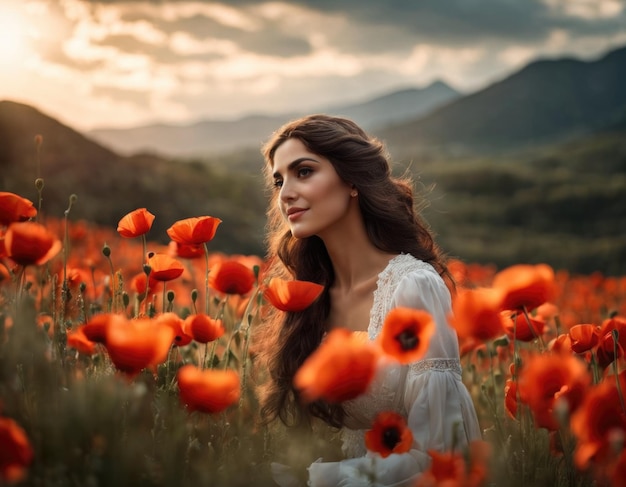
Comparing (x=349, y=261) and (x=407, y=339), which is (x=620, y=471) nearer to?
(x=407, y=339)

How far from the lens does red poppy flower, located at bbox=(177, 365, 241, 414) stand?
5.69 ft

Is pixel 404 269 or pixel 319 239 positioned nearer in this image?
pixel 404 269

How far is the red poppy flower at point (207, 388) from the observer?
5.69 ft

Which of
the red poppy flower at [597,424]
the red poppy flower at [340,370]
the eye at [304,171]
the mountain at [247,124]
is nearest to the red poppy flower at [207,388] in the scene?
the red poppy flower at [340,370]

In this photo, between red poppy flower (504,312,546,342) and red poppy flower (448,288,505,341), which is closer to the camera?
red poppy flower (448,288,505,341)

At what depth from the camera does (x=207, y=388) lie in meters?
1.76

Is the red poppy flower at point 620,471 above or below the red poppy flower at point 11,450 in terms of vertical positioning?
below

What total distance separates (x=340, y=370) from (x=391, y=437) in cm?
58

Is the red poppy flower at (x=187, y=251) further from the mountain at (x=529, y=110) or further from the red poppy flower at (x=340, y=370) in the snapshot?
the mountain at (x=529, y=110)

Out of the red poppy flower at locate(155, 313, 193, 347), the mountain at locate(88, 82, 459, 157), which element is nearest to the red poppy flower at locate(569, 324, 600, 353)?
the red poppy flower at locate(155, 313, 193, 347)

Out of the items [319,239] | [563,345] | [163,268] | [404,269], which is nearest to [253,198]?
[319,239]

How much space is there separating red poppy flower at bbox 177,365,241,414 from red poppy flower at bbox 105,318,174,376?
0.44ft

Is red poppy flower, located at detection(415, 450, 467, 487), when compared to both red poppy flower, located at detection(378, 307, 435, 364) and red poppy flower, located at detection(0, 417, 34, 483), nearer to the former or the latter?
red poppy flower, located at detection(378, 307, 435, 364)

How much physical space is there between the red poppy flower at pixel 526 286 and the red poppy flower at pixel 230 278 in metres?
1.02
